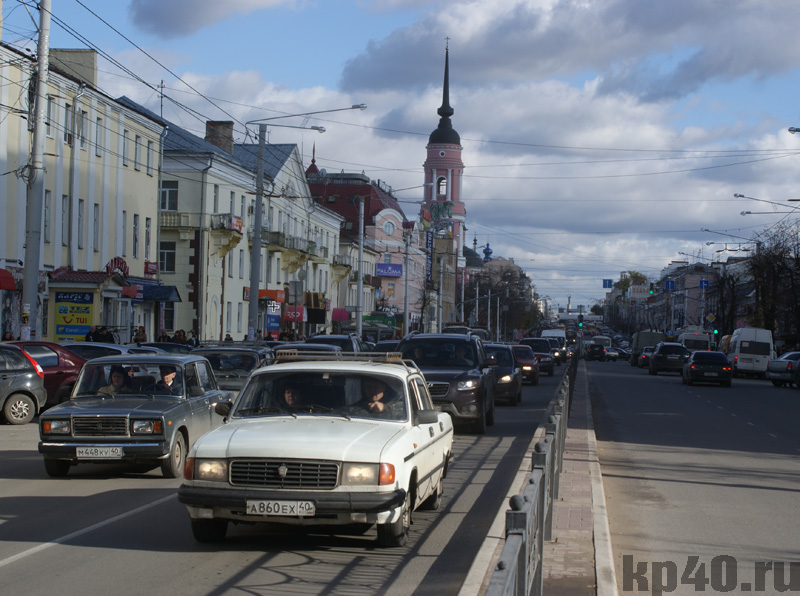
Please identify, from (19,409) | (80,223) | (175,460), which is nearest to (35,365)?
(19,409)

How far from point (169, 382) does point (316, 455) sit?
561 cm

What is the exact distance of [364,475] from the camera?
24.6ft

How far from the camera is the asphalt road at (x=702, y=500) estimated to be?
25.1 ft

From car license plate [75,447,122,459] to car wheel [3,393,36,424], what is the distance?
828 cm

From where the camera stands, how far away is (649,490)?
39.7ft

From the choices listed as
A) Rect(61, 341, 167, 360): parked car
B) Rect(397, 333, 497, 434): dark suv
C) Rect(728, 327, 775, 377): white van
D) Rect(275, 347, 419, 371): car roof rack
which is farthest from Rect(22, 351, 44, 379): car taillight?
Rect(728, 327, 775, 377): white van

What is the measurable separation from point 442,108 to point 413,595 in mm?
118108

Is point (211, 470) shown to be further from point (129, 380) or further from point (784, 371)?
point (784, 371)

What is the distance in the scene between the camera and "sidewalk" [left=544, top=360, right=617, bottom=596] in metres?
6.80

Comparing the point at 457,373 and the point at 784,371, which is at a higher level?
the point at 457,373

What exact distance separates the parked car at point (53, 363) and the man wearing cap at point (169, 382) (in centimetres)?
877

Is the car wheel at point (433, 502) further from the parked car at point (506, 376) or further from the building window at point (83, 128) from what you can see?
the building window at point (83, 128)

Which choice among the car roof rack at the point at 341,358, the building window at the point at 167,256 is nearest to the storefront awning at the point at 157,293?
the building window at the point at 167,256

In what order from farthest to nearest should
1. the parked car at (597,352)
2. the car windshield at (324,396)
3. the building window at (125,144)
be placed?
1. the parked car at (597,352)
2. the building window at (125,144)
3. the car windshield at (324,396)
